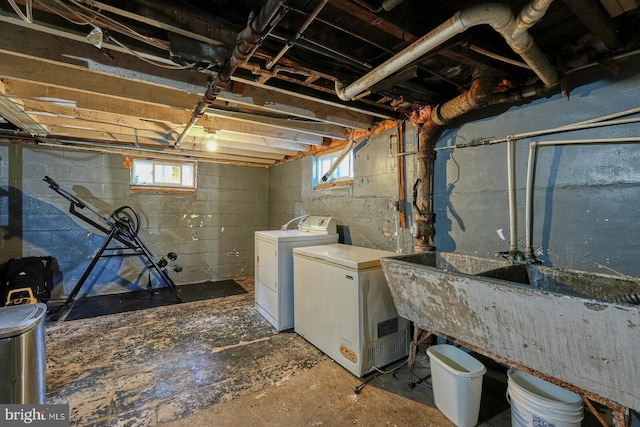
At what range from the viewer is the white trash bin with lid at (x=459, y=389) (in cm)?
152

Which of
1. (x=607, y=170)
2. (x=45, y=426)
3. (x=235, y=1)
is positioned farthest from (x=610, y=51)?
(x=45, y=426)

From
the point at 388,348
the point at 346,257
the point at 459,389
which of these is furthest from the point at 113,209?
the point at 459,389

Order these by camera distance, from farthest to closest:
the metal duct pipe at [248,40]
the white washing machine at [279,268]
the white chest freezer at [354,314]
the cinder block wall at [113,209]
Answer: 1. the cinder block wall at [113,209]
2. the white washing machine at [279,268]
3. the white chest freezer at [354,314]
4. the metal duct pipe at [248,40]

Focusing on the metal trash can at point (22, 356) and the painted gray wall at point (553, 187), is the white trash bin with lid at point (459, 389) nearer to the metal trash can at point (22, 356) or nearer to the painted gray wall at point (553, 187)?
the painted gray wall at point (553, 187)

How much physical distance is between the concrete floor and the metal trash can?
13.2 inches

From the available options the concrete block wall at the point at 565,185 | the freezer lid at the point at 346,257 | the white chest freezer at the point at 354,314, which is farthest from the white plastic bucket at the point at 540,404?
the freezer lid at the point at 346,257

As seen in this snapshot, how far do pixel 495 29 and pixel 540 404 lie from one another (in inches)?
69.8

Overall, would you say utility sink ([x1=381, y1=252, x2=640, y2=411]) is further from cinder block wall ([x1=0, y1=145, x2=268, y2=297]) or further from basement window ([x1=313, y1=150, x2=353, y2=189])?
cinder block wall ([x1=0, y1=145, x2=268, y2=297])

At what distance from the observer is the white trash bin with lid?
4.98 ft

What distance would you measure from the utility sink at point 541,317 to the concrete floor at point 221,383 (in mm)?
582

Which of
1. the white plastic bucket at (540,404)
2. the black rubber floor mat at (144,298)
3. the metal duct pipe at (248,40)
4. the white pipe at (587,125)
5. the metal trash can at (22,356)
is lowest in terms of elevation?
the black rubber floor mat at (144,298)

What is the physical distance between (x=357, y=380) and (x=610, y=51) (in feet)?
8.20

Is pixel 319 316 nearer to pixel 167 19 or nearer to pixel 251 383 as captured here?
pixel 251 383

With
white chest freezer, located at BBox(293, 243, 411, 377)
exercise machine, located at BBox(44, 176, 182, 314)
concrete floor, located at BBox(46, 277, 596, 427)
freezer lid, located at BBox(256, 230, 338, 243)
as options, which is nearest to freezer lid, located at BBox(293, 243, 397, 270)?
white chest freezer, located at BBox(293, 243, 411, 377)
